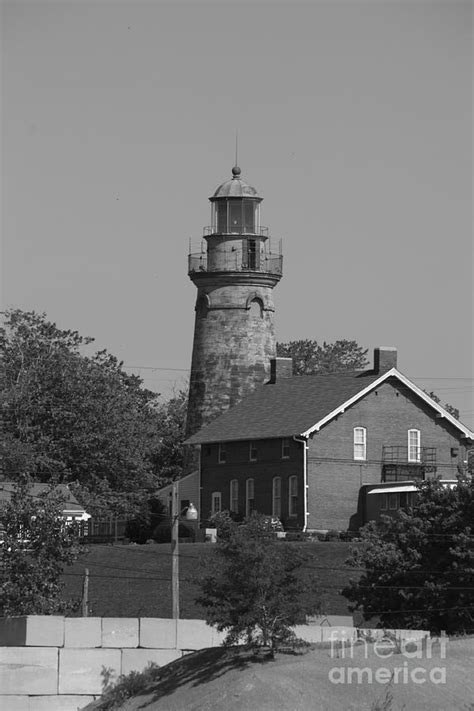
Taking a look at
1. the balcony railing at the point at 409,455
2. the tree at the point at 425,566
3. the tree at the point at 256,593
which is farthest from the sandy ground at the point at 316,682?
the balcony railing at the point at 409,455

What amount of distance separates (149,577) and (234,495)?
14.7m

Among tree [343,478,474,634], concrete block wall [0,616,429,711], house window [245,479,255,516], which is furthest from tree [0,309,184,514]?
concrete block wall [0,616,429,711]

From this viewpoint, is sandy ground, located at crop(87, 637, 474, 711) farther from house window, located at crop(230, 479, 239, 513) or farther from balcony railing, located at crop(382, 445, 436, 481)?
house window, located at crop(230, 479, 239, 513)

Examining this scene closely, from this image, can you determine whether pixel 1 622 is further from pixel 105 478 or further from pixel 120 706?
pixel 105 478

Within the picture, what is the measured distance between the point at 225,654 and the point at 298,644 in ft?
5.07

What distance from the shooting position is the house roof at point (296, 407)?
2950 inches

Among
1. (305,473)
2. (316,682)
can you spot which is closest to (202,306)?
(305,473)

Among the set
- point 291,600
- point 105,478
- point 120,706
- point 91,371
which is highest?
point 91,371

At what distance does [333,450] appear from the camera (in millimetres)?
74250

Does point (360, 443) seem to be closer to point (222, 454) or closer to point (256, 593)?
point (222, 454)

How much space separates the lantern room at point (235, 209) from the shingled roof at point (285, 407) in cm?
818

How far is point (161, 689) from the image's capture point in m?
33.1

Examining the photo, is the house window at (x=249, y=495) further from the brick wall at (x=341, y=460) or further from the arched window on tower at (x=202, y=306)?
the arched window on tower at (x=202, y=306)

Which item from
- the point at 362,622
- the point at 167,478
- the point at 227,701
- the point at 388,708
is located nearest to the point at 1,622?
the point at 227,701
